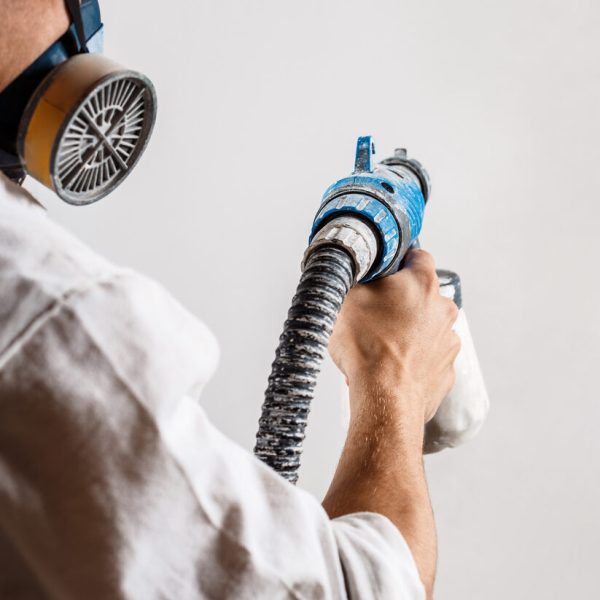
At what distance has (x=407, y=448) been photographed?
625mm

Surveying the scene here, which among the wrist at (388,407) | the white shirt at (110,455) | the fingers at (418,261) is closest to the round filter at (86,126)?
the white shirt at (110,455)

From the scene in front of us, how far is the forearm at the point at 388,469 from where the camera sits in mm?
524

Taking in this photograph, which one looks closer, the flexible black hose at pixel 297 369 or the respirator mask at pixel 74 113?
the respirator mask at pixel 74 113

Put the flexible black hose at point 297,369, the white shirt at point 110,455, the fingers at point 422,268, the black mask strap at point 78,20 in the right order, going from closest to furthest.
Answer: the white shirt at point 110,455, the black mask strap at point 78,20, the flexible black hose at point 297,369, the fingers at point 422,268

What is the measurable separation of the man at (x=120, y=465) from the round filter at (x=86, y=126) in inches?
1.9

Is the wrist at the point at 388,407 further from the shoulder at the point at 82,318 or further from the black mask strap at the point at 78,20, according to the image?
the black mask strap at the point at 78,20

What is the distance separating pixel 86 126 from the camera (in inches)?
20.1

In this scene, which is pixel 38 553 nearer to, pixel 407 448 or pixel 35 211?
pixel 35 211

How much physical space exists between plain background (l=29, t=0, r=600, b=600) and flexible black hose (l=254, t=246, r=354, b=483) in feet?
1.92

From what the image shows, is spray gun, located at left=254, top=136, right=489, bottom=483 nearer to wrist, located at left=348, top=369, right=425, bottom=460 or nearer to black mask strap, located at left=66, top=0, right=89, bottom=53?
wrist, located at left=348, top=369, right=425, bottom=460

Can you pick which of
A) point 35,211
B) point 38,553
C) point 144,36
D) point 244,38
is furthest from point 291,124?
point 38,553

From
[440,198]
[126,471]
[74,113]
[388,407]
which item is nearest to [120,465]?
[126,471]

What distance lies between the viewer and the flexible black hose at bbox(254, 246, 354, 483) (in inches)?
24.5

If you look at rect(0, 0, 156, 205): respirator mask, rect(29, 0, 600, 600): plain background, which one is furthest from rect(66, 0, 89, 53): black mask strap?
rect(29, 0, 600, 600): plain background
